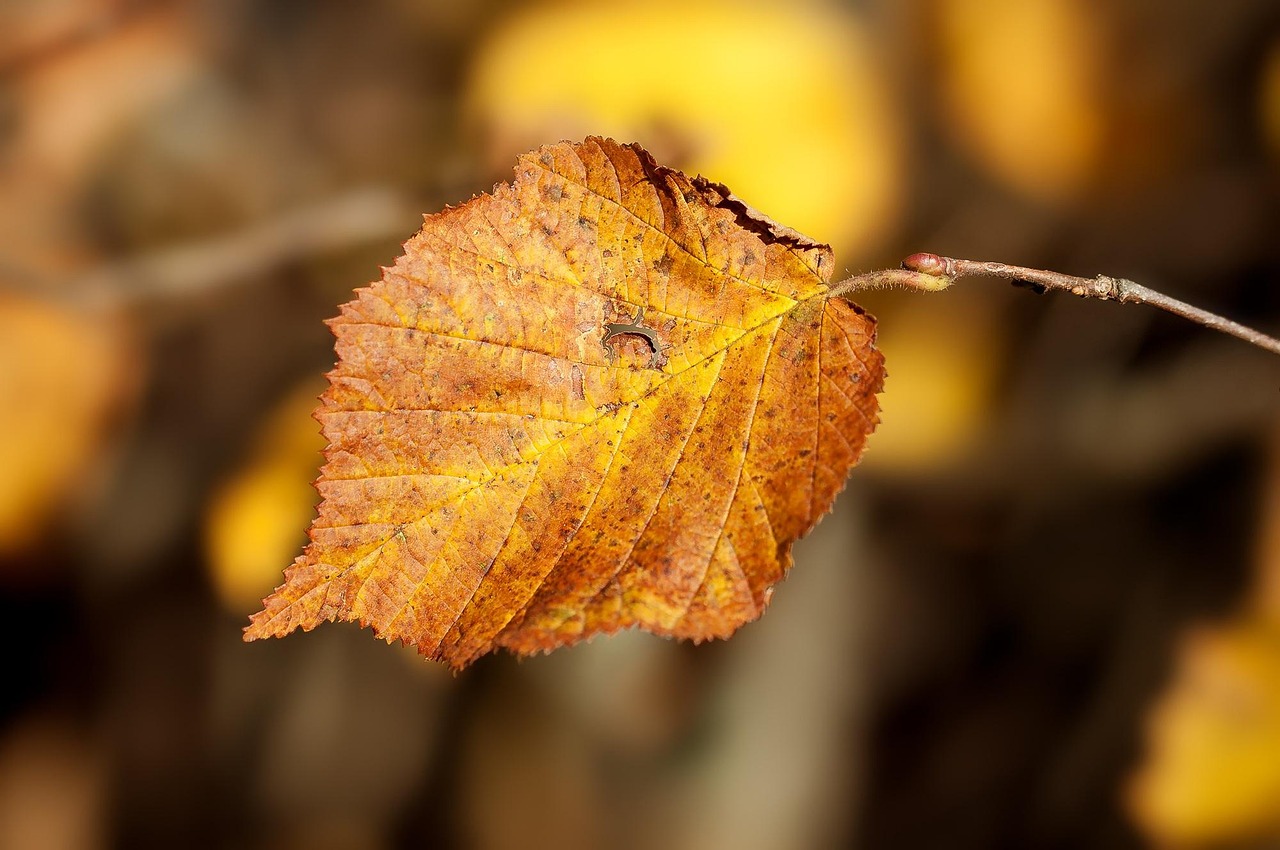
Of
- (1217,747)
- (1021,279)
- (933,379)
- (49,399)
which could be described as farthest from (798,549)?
(49,399)

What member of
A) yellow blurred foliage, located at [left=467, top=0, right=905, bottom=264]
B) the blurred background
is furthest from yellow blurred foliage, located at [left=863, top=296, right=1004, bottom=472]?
yellow blurred foliage, located at [left=467, top=0, right=905, bottom=264]

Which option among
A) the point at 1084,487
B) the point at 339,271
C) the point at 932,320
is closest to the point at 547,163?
the point at 932,320

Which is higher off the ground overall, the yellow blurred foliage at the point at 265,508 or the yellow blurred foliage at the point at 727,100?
the yellow blurred foliage at the point at 727,100

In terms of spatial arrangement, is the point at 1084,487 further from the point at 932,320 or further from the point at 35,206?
the point at 35,206

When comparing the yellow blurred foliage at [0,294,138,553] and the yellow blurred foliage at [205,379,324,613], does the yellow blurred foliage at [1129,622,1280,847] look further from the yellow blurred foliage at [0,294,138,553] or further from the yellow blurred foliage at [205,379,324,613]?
the yellow blurred foliage at [0,294,138,553]

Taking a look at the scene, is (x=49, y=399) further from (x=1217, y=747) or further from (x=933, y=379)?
(x=1217, y=747)

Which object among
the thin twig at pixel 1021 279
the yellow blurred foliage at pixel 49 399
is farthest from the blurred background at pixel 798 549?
the thin twig at pixel 1021 279

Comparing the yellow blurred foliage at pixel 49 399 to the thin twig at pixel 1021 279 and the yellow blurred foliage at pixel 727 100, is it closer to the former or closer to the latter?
the yellow blurred foliage at pixel 727 100

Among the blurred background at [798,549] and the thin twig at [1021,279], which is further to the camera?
the blurred background at [798,549]
